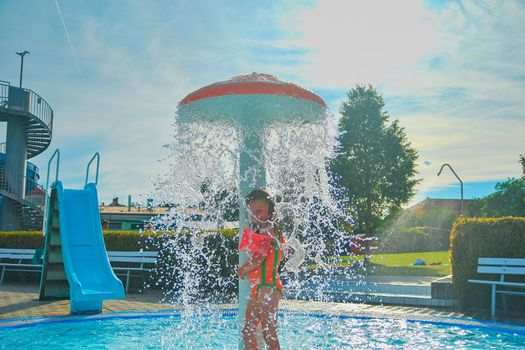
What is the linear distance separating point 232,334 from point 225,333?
13 cm

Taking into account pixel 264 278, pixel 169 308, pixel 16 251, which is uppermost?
pixel 264 278

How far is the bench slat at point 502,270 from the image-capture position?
8461mm

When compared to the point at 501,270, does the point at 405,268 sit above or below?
below

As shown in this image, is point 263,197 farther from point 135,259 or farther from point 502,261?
point 135,259

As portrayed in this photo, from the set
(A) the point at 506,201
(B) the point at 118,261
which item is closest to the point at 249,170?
(B) the point at 118,261

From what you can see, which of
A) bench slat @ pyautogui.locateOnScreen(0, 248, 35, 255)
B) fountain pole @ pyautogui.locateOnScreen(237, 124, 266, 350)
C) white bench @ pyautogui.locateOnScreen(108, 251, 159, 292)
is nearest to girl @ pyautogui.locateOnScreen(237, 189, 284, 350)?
fountain pole @ pyautogui.locateOnScreen(237, 124, 266, 350)

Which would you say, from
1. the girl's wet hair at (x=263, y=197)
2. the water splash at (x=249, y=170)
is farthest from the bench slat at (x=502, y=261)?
the girl's wet hair at (x=263, y=197)

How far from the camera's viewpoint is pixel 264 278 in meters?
3.96

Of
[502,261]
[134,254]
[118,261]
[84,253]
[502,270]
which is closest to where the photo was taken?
[502,270]

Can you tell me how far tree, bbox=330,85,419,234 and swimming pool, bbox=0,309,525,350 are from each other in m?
18.4

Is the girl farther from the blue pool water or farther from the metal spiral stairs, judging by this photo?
the metal spiral stairs

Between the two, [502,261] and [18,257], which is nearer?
[502,261]

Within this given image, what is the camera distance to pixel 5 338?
6406 mm

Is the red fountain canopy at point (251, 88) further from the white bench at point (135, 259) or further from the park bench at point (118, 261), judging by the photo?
the white bench at point (135, 259)
